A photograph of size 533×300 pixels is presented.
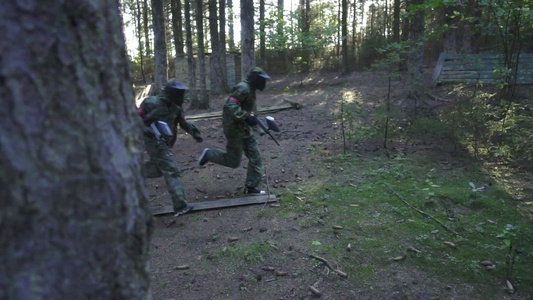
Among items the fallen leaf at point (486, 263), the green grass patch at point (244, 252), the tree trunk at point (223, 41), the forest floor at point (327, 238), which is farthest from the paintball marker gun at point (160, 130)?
the tree trunk at point (223, 41)

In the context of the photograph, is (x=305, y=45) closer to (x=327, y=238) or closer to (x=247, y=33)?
(x=247, y=33)

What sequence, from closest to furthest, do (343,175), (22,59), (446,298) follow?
(22,59) → (446,298) → (343,175)

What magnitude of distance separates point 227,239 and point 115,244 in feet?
12.5

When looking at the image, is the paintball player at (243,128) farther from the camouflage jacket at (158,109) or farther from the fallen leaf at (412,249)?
the fallen leaf at (412,249)

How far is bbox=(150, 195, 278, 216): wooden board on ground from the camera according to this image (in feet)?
19.4

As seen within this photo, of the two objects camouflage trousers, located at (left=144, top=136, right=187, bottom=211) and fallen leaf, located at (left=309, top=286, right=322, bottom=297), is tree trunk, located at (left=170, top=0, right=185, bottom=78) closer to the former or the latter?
camouflage trousers, located at (left=144, top=136, right=187, bottom=211)

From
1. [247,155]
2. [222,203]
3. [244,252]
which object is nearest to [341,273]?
[244,252]

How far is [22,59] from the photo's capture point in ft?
3.40

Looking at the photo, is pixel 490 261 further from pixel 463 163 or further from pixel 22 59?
pixel 22 59

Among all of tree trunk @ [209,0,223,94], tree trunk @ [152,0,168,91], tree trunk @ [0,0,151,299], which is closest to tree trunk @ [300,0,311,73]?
tree trunk @ [209,0,223,94]

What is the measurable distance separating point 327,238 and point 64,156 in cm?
412

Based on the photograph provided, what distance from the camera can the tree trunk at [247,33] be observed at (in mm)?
10531

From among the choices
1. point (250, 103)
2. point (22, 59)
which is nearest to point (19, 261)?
point (22, 59)

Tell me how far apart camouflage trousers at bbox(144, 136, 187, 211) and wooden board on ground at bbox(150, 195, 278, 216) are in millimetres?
250
